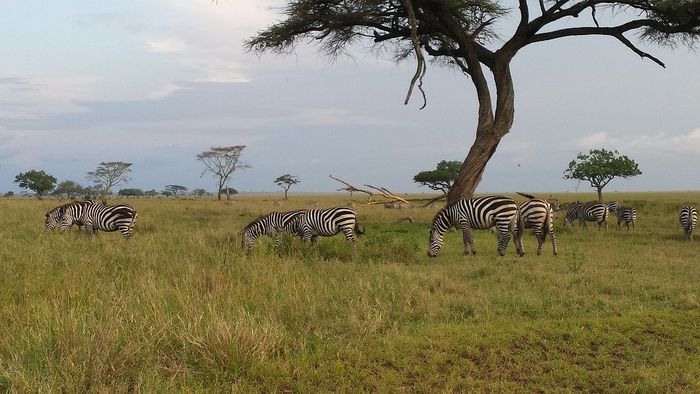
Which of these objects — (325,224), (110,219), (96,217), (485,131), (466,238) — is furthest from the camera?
(485,131)

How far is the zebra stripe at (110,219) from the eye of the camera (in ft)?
48.3

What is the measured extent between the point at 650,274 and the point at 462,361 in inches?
268

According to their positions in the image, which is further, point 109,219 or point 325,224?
point 109,219

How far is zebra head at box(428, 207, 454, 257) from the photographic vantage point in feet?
43.3

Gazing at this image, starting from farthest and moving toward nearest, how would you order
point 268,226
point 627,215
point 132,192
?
point 132,192 < point 627,215 < point 268,226

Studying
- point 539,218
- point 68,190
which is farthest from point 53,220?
point 68,190

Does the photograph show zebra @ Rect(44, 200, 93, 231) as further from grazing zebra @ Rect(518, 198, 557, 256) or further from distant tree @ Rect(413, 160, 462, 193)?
distant tree @ Rect(413, 160, 462, 193)

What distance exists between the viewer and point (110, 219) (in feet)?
48.6

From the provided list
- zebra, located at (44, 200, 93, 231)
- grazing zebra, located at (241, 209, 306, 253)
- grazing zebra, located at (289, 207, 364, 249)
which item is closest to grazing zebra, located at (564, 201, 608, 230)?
grazing zebra, located at (289, 207, 364, 249)

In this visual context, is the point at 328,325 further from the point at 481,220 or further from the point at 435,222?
the point at 481,220

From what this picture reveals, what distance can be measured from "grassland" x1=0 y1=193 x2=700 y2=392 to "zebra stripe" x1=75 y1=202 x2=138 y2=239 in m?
4.05

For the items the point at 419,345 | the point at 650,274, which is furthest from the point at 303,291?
the point at 650,274

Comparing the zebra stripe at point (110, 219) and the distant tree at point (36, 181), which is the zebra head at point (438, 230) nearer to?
the zebra stripe at point (110, 219)

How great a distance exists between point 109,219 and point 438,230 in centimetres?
925
